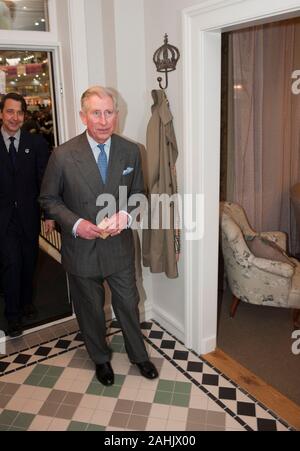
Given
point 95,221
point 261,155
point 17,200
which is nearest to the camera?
point 95,221

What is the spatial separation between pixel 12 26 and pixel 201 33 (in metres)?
1.19

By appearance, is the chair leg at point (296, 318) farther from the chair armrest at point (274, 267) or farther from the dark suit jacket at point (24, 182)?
the dark suit jacket at point (24, 182)

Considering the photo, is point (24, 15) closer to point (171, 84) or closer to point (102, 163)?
point (171, 84)

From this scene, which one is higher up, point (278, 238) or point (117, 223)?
point (117, 223)

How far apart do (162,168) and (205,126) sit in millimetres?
377

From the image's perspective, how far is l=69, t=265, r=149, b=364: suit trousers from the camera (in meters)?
2.36

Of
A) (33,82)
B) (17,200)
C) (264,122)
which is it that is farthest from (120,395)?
(264,122)

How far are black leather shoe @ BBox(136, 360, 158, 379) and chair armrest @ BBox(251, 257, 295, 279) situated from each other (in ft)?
3.39

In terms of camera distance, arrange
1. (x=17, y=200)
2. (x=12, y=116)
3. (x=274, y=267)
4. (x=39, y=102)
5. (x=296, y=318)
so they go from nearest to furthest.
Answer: (x=12, y=116) < (x=17, y=200) < (x=274, y=267) < (x=296, y=318) < (x=39, y=102)

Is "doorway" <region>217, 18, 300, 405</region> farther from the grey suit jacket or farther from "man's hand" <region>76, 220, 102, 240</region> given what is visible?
"man's hand" <region>76, 220, 102, 240</region>

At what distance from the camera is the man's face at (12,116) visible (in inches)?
104

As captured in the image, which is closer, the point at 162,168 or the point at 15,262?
the point at 162,168

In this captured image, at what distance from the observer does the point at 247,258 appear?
2945mm

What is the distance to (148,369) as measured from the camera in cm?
247
